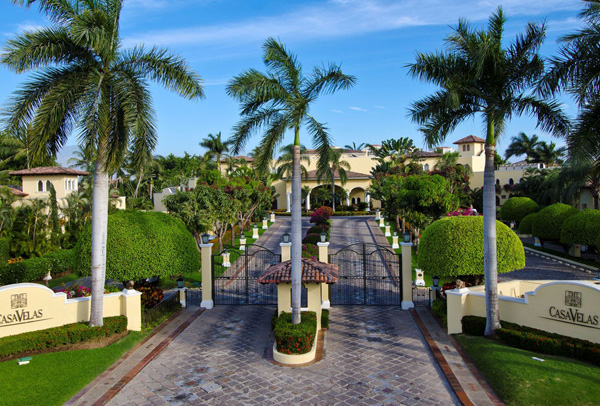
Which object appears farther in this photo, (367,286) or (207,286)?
(367,286)

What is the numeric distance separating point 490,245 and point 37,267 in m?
Result: 20.3

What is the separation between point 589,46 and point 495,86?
2313mm

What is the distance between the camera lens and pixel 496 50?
1239cm

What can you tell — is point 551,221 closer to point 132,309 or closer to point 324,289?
point 324,289

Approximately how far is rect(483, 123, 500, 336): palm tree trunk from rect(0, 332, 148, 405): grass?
989cm

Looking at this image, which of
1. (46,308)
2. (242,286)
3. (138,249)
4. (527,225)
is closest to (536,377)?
(138,249)

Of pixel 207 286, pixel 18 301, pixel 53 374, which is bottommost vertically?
pixel 53 374

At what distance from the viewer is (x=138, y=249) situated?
15383 millimetres

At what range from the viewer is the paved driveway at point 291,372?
9.84m

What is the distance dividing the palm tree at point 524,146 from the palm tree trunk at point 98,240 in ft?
183

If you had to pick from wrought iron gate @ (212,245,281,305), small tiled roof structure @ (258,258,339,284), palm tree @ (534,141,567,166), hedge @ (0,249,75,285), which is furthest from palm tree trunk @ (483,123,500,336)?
palm tree @ (534,141,567,166)

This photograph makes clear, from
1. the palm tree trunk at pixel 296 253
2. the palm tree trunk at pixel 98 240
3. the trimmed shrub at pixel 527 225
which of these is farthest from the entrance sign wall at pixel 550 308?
the trimmed shrub at pixel 527 225

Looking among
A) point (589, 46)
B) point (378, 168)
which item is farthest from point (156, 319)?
point (378, 168)

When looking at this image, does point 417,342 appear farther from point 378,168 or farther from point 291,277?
point 378,168
